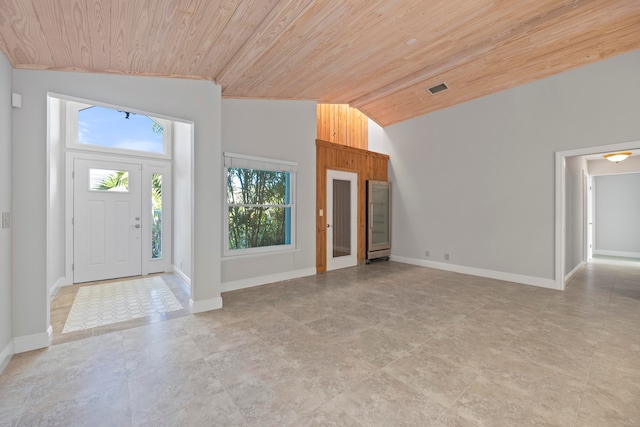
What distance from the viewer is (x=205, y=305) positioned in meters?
3.26

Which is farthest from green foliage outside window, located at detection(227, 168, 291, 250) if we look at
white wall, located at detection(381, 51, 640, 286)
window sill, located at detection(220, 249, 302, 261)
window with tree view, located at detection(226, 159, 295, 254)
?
white wall, located at detection(381, 51, 640, 286)

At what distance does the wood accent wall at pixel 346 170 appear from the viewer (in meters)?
5.21

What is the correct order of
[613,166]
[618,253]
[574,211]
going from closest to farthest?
[574,211], [613,166], [618,253]

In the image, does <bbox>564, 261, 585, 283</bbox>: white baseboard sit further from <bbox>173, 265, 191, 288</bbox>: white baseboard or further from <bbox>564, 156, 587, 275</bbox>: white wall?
<bbox>173, 265, 191, 288</bbox>: white baseboard

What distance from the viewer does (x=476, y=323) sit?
2906mm

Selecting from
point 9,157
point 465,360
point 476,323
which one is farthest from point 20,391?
point 476,323

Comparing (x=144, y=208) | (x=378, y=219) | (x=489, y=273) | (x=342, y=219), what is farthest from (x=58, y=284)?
(x=489, y=273)

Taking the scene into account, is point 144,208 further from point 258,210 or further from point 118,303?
point 258,210

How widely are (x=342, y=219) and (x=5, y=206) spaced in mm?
4530

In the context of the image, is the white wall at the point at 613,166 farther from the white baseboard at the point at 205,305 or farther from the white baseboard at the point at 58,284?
the white baseboard at the point at 58,284

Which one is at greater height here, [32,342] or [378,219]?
[378,219]

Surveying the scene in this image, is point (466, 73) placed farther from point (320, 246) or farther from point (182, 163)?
point (182, 163)

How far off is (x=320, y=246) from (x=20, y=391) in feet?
13.1

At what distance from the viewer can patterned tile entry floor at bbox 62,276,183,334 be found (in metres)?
2.97
